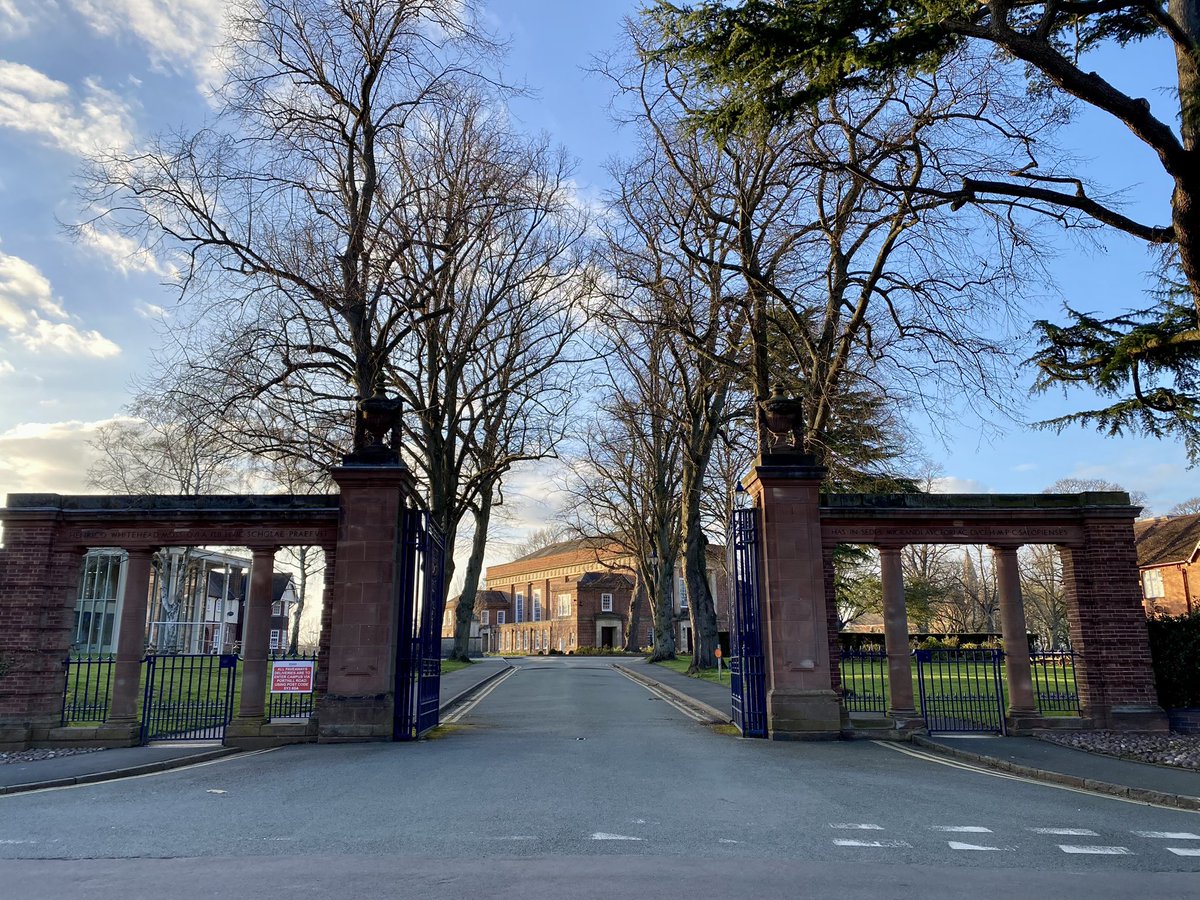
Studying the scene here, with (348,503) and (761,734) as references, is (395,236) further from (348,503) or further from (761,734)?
(761,734)

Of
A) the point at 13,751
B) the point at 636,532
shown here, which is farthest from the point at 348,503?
the point at 636,532

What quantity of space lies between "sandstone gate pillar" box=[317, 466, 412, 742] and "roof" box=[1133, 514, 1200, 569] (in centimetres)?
4133

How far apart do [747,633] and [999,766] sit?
13.7 ft

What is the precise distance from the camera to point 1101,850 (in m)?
6.39

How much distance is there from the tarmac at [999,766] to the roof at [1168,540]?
3635 centimetres

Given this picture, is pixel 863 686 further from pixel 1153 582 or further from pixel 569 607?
pixel 569 607

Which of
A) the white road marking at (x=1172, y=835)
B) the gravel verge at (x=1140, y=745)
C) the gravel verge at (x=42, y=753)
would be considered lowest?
the gravel verge at (x=42, y=753)

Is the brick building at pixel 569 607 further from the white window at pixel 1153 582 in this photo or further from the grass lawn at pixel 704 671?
the white window at pixel 1153 582

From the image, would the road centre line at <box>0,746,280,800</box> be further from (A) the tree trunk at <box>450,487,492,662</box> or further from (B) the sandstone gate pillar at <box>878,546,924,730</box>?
(A) the tree trunk at <box>450,487,492,662</box>

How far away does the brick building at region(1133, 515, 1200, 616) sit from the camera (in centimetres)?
4262

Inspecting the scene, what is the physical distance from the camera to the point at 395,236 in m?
19.4

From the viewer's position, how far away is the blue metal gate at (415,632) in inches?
509

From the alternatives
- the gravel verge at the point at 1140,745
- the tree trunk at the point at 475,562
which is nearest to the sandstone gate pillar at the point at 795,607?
the gravel verge at the point at 1140,745

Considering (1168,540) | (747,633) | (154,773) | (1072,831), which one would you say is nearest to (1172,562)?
(1168,540)
